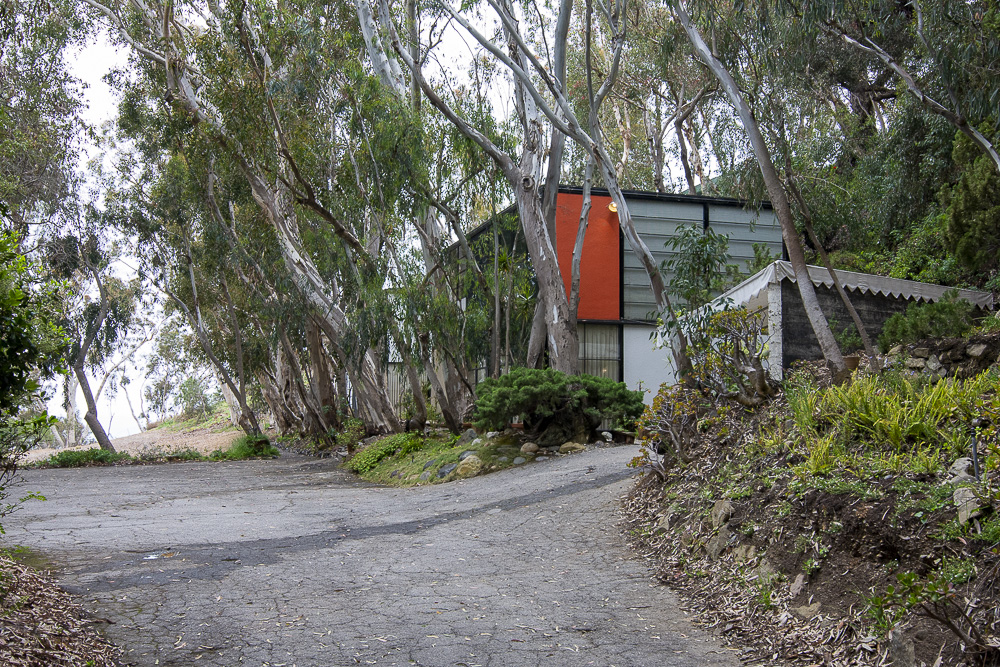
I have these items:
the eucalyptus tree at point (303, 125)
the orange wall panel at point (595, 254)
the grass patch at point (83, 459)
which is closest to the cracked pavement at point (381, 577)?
the eucalyptus tree at point (303, 125)

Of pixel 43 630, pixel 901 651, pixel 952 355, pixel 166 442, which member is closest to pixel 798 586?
pixel 901 651

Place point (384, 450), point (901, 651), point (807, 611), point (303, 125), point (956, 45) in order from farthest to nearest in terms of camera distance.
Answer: point (303, 125) < point (384, 450) < point (956, 45) < point (807, 611) < point (901, 651)

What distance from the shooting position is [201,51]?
16.2 m

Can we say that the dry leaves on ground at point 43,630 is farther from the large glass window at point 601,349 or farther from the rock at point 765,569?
the large glass window at point 601,349

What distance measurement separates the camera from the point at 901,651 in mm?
3799

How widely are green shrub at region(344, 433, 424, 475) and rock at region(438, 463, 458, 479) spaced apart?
2.39 metres

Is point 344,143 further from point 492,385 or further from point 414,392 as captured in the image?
point 492,385

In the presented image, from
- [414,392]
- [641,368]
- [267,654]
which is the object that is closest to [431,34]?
[414,392]

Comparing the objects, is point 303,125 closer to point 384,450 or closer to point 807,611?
point 384,450

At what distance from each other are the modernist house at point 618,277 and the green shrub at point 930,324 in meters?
7.30

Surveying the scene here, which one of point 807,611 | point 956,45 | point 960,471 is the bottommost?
point 807,611

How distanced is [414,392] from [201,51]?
8.10 meters

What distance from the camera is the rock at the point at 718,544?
19.0ft

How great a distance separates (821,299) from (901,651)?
10.6 metres
